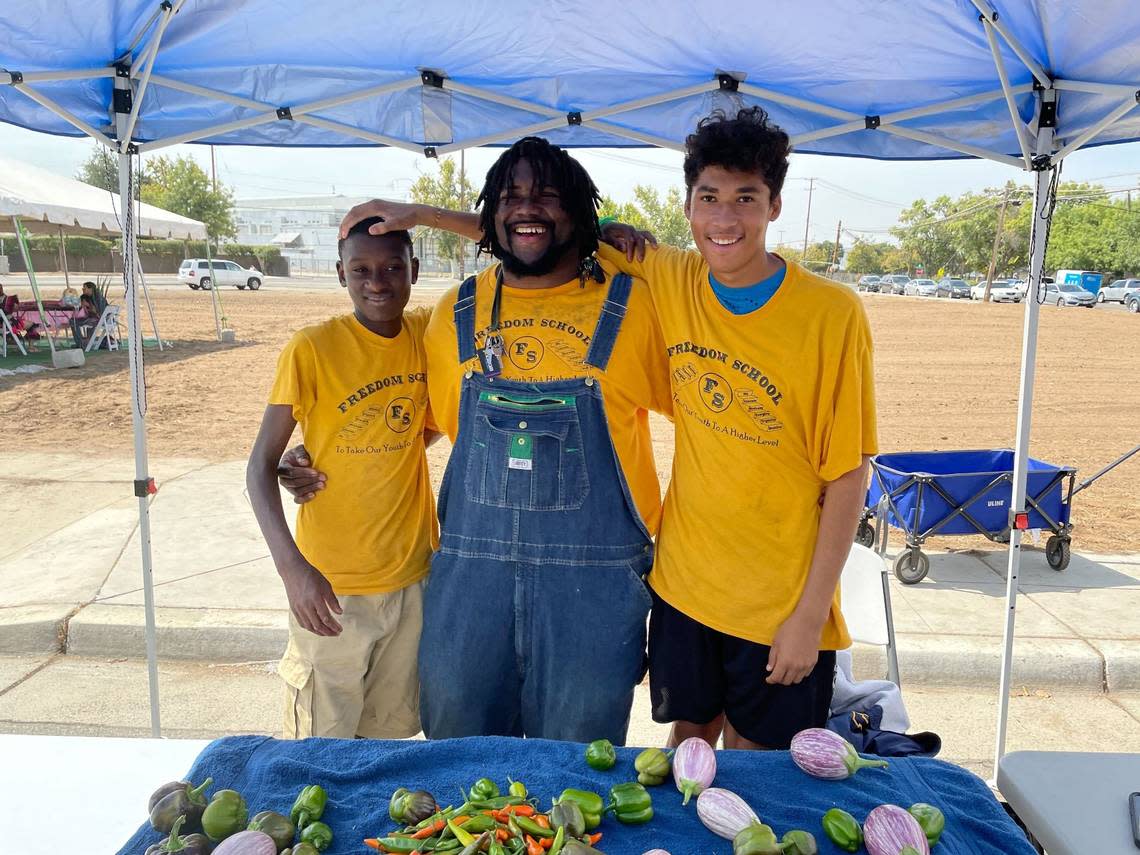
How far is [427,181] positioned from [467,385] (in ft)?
156

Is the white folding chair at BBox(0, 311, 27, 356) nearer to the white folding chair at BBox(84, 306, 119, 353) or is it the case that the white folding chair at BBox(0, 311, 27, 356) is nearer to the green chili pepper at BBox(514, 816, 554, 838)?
the white folding chair at BBox(84, 306, 119, 353)

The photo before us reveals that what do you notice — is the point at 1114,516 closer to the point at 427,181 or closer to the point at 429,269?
the point at 427,181

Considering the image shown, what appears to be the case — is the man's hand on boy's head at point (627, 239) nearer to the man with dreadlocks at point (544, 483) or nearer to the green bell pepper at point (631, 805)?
the man with dreadlocks at point (544, 483)

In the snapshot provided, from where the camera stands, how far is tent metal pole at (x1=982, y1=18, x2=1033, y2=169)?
2.32 metres

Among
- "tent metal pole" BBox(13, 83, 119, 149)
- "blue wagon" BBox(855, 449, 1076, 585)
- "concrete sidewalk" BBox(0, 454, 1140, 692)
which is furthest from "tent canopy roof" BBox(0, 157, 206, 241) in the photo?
"blue wagon" BBox(855, 449, 1076, 585)

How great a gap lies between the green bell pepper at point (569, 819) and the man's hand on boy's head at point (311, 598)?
93cm

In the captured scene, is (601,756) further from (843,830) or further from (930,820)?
(930,820)

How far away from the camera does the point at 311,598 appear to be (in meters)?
1.97

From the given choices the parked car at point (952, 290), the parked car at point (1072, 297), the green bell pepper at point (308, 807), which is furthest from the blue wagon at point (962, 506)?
the parked car at point (952, 290)

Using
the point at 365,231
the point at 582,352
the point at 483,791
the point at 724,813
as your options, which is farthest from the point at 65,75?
the point at 724,813

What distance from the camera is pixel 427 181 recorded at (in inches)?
1834

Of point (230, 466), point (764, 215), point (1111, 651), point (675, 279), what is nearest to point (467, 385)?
point (675, 279)

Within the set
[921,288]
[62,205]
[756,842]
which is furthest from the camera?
[921,288]

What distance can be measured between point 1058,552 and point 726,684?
158 inches
